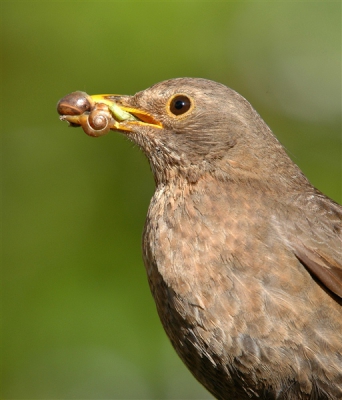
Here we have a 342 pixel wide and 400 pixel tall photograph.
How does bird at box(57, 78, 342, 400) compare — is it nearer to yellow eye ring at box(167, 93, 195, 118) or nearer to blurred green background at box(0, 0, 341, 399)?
yellow eye ring at box(167, 93, 195, 118)

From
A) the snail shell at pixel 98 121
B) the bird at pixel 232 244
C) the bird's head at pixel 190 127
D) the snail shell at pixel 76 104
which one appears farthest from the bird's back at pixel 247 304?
the snail shell at pixel 76 104

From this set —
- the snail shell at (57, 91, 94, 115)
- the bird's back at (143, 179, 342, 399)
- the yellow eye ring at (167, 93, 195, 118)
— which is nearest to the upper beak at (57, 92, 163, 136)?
the snail shell at (57, 91, 94, 115)

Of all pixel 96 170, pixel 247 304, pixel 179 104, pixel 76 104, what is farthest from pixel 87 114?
pixel 96 170

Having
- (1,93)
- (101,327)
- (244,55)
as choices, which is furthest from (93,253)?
(244,55)

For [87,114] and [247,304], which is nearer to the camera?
[247,304]

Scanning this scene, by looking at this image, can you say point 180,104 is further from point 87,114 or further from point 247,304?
point 247,304

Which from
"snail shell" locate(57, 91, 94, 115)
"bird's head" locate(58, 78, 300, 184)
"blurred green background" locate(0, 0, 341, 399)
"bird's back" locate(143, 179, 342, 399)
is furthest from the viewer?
"blurred green background" locate(0, 0, 341, 399)

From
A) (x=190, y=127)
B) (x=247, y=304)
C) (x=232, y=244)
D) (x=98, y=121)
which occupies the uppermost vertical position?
(x=190, y=127)
